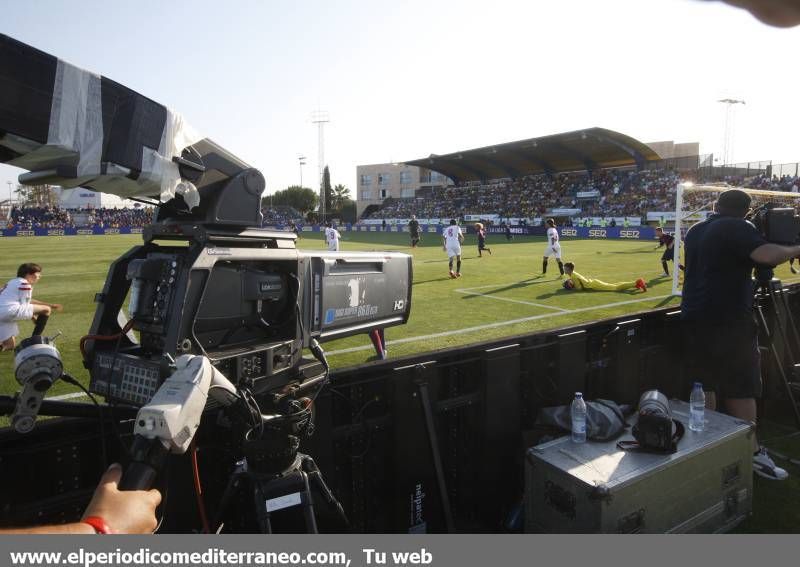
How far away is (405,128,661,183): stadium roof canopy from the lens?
1618 inches

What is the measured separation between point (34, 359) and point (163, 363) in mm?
478

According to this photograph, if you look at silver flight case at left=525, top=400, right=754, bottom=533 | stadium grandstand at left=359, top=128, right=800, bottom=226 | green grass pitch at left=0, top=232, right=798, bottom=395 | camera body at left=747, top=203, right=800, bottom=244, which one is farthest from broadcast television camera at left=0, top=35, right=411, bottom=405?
stadium grandstand at left=359, top=128, right=800, bottom=226

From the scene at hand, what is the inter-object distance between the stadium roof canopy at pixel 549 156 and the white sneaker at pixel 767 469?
38.9 m

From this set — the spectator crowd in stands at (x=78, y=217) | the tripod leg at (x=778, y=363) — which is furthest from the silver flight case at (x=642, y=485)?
the spectator crowd in stands at (x=78, y=217)

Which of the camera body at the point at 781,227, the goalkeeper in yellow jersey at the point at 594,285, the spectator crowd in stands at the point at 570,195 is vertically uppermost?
the spectator crowd in stands at the point at 570,195

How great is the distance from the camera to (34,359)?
5.83ft

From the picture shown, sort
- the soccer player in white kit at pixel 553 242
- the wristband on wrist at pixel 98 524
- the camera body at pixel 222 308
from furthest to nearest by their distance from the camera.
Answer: the soccer player in white kit at pixel 553 242 < the camera body at pixel 222 308 < the wristband on wrist at pixel 98 524

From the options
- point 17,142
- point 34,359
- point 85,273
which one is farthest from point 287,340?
point 85,273

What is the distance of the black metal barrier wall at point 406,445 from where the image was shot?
85.6 inches

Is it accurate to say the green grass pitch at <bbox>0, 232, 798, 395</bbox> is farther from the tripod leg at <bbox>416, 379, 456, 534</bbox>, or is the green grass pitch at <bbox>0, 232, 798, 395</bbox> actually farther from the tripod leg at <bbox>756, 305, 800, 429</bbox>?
the tripod leg at <bbox>416, 379, 456, 534</bbox>

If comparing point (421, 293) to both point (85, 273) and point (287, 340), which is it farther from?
point (85, 273)

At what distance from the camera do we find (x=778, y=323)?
504 cm

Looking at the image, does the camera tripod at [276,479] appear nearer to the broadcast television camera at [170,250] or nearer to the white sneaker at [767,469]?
the broadcast television camera at [170,250]

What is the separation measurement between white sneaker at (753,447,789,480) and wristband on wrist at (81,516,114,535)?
14.4 feet
